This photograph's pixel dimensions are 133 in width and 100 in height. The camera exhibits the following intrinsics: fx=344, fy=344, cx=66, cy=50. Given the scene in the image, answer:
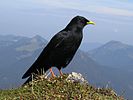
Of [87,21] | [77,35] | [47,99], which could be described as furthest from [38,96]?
[87,21]

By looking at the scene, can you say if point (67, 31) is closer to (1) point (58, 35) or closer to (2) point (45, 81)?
(1) point (58, 35)

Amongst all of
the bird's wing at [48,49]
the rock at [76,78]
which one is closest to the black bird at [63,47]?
the bird's wing at [48,49]

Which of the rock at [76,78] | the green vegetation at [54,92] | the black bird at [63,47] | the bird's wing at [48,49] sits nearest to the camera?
the green vegetation at [54,92]

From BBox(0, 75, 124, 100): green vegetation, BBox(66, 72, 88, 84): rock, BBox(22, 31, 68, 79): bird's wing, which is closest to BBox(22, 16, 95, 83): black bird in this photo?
BBox(22, 31, 68, 79): bird's wing

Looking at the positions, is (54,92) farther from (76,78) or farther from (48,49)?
(48,49)

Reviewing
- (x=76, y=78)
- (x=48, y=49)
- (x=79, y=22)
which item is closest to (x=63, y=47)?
(x=48, y=49)

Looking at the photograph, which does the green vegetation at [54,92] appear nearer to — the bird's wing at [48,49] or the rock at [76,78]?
the rock at [76,78]

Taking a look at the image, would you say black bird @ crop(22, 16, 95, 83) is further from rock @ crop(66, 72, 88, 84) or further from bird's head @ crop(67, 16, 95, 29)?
rock @ crop(66, 72, 88, 84)

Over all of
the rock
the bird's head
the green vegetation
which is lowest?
the rock
